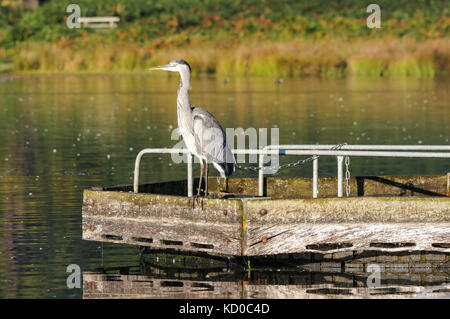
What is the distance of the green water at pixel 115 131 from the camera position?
1444cm

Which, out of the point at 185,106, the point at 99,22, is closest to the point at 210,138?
the point at 185,106

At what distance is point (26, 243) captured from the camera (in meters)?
14.6

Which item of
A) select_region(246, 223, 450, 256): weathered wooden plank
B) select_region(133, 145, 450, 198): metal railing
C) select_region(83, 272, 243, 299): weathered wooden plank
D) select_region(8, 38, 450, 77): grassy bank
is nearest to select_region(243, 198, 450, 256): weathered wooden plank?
select_region(246, 223, 450, 256): weathered wooden plank

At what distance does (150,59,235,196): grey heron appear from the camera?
13.9 meters

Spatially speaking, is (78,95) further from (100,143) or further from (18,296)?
(18,296)

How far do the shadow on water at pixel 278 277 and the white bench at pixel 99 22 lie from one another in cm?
6923

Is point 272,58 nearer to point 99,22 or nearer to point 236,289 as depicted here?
point 99,22

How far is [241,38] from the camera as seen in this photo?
230 feet

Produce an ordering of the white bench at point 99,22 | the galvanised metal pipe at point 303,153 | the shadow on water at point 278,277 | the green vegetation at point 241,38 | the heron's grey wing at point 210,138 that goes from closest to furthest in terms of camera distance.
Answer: the shadow on water at point 278,277
the galvanised metal pipe at point 303,153
the heron's grey wing at point 210,138
the green vegetation at point 241,38
the white bench at point 99,22

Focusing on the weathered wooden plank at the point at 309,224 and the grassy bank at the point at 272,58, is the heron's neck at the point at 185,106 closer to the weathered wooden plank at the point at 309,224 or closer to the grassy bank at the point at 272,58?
the weathered wooden plank at the point at 309,224

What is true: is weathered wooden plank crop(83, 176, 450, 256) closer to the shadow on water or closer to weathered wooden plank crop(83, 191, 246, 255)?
weathered wooden plank crop(83, 191, 246, 255)

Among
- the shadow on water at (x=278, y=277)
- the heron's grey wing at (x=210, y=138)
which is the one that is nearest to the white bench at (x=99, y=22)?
the heron's grey wing at (x=210, y=138)

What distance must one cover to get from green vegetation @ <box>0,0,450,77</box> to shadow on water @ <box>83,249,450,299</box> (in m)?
42.1
